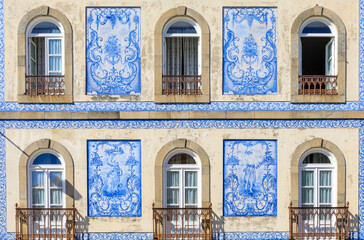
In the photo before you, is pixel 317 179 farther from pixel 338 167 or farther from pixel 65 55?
pixel 65 55

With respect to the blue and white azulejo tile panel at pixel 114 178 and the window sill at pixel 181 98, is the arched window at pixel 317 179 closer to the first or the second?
the window sill at pixel 181 98

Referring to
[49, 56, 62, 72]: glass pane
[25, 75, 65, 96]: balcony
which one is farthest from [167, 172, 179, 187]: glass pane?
[49, 56, 62, 72]: glass pane

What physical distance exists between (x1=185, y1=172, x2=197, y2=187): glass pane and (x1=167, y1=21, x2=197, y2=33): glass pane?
3513 mm

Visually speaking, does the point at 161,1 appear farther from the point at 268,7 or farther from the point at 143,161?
the point at 143,161

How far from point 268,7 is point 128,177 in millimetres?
5355

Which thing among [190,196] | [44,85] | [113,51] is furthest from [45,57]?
[190,196]

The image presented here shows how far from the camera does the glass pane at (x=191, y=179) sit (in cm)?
1182

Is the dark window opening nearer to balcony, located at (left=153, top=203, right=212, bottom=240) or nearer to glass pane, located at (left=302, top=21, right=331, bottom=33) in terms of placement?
glass pane, located at (left=302, top=21, right=331, bottom=33)

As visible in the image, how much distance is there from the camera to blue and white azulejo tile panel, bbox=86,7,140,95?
38.1ft

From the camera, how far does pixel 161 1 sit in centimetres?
1162

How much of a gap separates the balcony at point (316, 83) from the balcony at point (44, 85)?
5795 millimetres

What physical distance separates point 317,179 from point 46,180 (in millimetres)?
6647

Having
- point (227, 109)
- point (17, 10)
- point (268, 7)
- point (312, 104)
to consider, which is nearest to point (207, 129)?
point (227, 109)

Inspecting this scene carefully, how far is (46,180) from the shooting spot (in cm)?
1177
